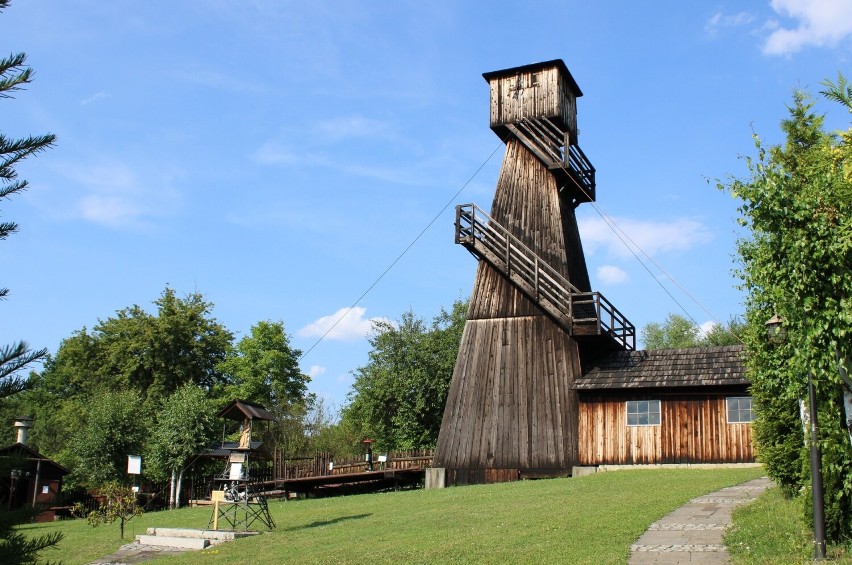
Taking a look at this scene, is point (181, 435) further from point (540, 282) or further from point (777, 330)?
point (777, 330)

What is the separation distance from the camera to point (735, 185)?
976 centimetres

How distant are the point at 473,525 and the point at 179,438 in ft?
71.3

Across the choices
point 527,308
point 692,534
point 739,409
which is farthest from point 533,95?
point 692,534

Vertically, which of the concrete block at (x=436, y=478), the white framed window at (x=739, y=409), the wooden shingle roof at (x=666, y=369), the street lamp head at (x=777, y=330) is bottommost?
the concrete block at (x=436, y=478)

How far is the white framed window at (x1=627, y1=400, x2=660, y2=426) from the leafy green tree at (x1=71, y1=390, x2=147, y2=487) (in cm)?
2248

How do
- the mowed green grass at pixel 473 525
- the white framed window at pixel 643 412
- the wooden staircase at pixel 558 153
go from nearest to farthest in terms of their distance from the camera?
the mowed green grass at pixel 473 525, the white framed window at pixel 643 412, the wooden staircase at pixel 558 153

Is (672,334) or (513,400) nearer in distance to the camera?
(513,400)

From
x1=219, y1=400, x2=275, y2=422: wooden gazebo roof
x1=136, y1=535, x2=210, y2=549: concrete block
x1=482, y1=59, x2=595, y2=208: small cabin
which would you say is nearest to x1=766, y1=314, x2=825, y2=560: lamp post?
x1=136, y1=535, x2=210, y2=549: concrete block

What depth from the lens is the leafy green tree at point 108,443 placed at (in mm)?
34750

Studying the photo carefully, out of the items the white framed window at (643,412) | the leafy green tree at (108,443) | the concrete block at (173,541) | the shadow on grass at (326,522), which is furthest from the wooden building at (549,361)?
the leafy green tree at (108,443)

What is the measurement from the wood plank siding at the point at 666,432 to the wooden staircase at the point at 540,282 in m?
2.42

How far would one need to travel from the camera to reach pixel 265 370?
47969 millimetres

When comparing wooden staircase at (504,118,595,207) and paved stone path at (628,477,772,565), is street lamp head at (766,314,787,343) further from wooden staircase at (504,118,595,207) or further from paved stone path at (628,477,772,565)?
wooden staircase at (504,118,595,207)

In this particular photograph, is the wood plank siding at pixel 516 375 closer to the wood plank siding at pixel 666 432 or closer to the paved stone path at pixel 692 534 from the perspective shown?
the wood plank siding at pixel 666 432
